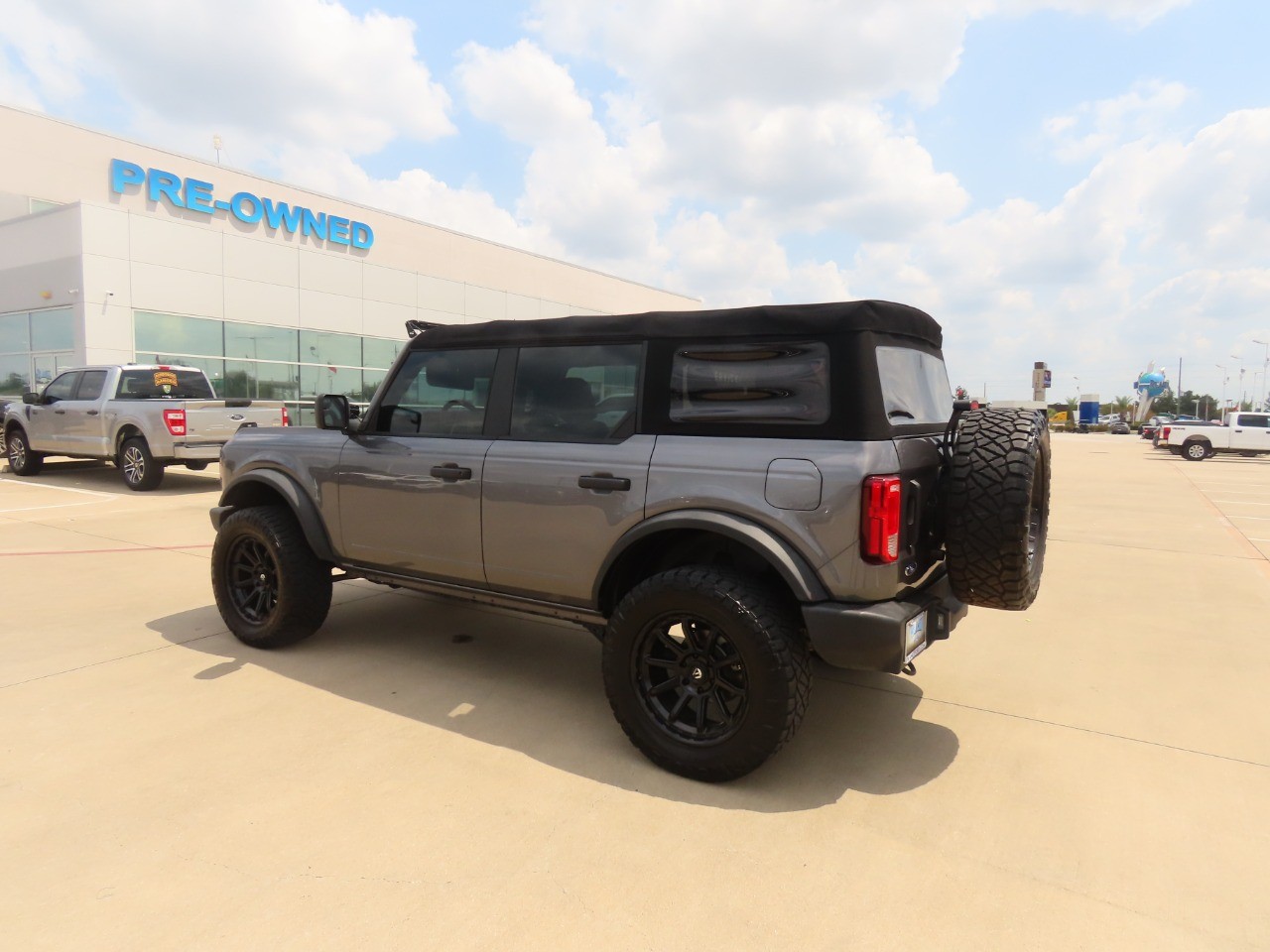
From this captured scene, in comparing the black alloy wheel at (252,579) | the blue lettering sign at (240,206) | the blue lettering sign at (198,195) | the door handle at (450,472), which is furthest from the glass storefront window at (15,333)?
the door handle at (450,472)

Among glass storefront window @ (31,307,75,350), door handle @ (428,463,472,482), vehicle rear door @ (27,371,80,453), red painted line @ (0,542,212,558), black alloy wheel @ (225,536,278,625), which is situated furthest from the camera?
glass storefront window @ (31,307,75,350)

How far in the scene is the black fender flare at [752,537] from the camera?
2818 millimetres

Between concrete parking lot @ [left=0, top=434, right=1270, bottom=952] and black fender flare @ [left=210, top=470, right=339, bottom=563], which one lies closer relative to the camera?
concrete parking lot @ [left=0, top=434, right=1270, bottom=952]

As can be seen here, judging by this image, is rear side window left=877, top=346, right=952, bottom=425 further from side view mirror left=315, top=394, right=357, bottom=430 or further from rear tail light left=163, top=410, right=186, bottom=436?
rear tail light left=163, top=410, right=186, bottom=436

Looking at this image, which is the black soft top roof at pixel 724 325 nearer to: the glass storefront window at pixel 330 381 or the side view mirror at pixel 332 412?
the side view mirror at pixel 332 412

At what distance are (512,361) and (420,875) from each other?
2.34 m

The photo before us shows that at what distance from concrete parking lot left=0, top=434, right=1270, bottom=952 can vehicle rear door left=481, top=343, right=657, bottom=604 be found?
76cm

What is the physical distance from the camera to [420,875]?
93.4 inches

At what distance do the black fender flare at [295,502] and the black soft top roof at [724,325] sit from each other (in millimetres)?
1285

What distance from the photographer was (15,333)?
1855 cm

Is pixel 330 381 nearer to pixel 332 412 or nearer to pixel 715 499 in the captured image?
pixel 332 412

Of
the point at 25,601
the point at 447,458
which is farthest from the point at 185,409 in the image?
the point at 447,458

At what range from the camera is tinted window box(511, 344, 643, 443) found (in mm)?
3420

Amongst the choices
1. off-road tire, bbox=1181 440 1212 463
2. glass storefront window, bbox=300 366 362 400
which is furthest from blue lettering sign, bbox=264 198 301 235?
off-road tire, bbox=1181 440 1212 463
